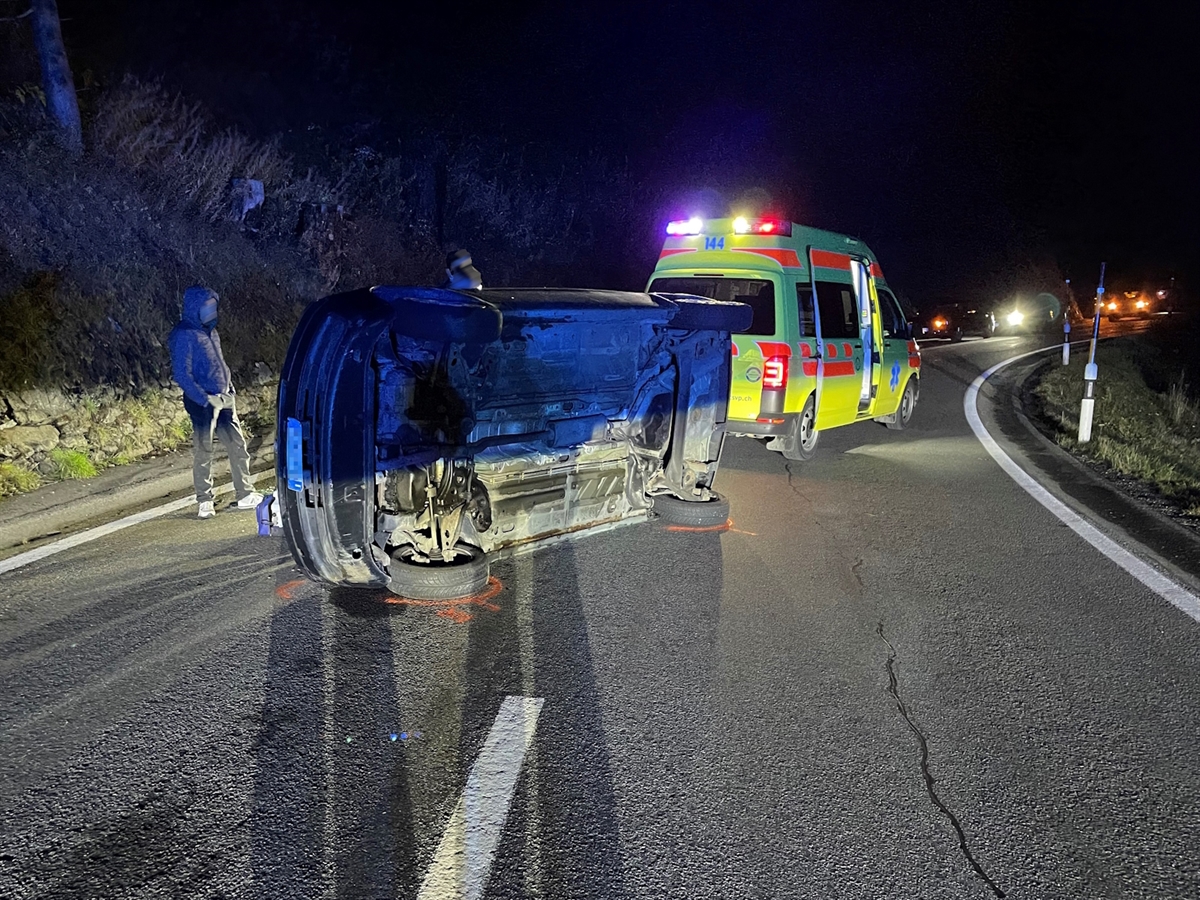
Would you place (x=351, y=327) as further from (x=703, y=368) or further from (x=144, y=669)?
(x=703, y=368)

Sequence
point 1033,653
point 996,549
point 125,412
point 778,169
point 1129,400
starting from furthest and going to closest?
point 778,169
point 1129,400
point 125,412
point 996,549
point 1033,653

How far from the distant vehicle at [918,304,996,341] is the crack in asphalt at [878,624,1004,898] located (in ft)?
97.4

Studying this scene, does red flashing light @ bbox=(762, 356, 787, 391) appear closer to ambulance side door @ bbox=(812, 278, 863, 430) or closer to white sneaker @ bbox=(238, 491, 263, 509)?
ambulance side door @ bbox=(812, 278, 863, 430)

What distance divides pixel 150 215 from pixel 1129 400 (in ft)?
53.8

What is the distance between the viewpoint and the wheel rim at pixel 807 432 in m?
8.30

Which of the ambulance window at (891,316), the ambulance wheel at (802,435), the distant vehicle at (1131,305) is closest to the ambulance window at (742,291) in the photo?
the ambulance wheel at (802,435)

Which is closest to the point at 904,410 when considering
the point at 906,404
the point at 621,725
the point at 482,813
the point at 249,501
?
the point at 906,404

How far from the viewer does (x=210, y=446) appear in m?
6.20

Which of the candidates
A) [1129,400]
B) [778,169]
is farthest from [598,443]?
[778,169]

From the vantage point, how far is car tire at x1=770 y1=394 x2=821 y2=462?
26.8 ft

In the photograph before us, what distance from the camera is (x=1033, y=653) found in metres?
4.10

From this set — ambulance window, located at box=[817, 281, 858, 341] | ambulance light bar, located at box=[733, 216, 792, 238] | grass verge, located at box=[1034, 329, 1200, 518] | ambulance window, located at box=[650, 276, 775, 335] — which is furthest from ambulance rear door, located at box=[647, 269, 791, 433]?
grass verge, located at box=[1034, 329, 1200, 518]

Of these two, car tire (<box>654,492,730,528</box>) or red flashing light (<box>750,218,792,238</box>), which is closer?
Answer: car tire (<box>654,492,730,528</box>)

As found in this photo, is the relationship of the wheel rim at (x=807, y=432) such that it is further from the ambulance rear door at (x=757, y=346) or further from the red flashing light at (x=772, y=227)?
the red flashing light at (x=772, y=227)
